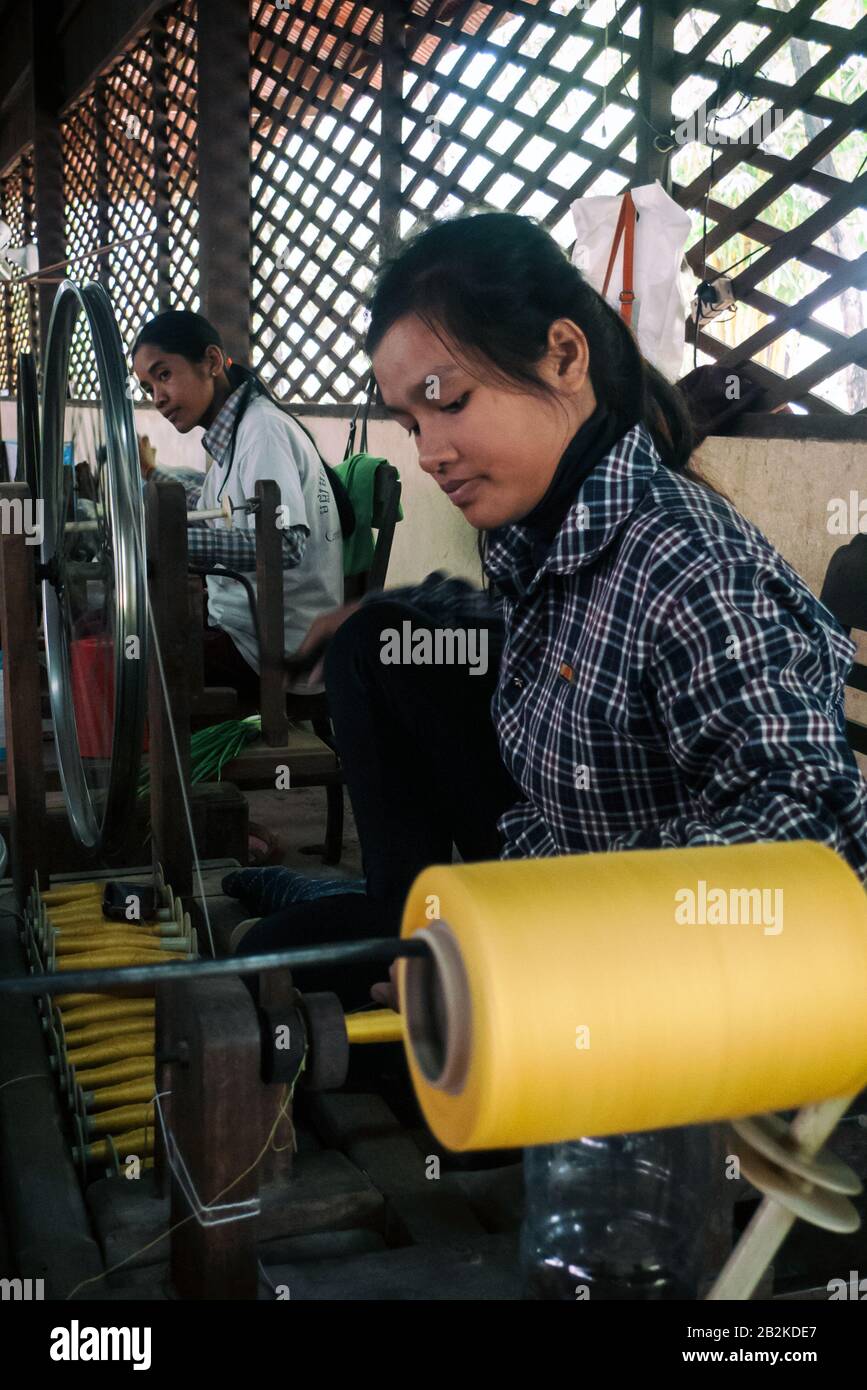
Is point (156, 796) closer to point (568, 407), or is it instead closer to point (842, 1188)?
point (568, 407)

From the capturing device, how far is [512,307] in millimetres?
861

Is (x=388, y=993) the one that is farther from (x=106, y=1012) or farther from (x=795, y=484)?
(x=795, y=484)

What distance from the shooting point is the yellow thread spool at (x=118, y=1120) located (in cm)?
104

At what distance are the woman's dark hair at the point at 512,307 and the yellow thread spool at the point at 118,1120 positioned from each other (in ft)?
2.11

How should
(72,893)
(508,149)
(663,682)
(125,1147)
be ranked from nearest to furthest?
(663,682)
(125,1147)
(72,893)
(508,149)

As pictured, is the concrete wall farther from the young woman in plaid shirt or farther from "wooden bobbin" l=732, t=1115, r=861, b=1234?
"wooden bobbin" l=732, t=1115, r=861, b=1234

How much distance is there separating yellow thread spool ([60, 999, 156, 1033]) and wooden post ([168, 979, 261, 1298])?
0.65m

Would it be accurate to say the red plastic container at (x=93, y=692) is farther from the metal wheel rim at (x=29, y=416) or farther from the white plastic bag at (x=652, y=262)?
the white plastic bag at (x=652, y=262)

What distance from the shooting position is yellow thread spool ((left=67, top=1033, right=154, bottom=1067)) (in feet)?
3.80

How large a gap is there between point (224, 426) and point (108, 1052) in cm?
132

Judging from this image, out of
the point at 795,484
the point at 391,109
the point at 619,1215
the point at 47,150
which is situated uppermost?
the point at 47,150

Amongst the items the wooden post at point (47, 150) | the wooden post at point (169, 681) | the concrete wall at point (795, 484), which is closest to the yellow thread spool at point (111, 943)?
the wooden post at point (169, 681)

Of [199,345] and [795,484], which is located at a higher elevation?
[199,345]

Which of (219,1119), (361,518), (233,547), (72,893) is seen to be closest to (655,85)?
(361,518)
